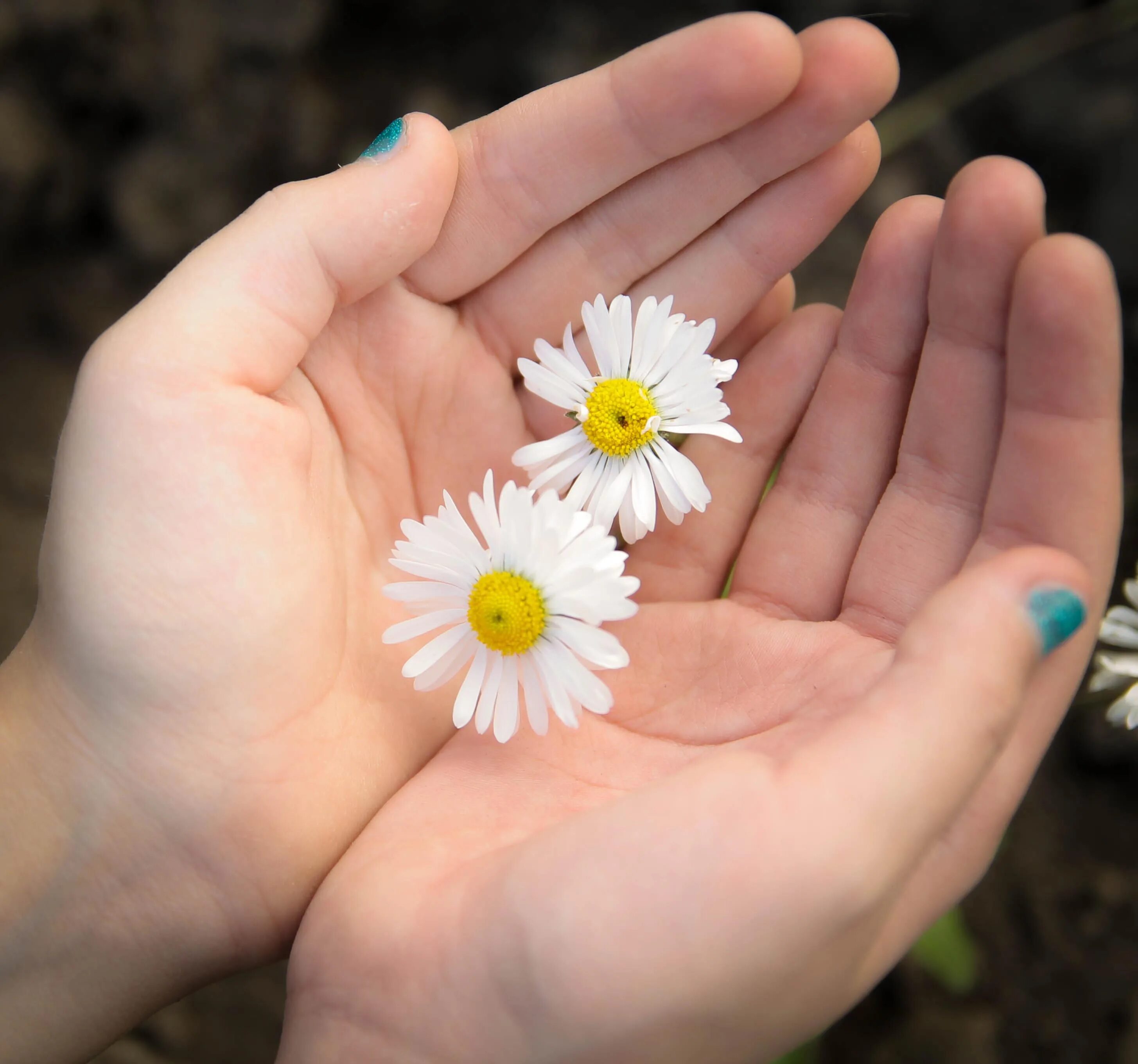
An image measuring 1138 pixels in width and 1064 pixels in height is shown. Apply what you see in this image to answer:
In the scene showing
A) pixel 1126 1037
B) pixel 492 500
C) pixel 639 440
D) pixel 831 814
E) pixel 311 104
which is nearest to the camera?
pixel 831 814

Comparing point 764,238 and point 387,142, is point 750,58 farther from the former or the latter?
point 387,142

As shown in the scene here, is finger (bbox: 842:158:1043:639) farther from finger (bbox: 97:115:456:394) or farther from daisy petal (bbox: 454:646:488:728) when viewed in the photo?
finger (bbox: 97:115:456:394)

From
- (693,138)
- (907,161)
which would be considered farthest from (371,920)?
(907,161)

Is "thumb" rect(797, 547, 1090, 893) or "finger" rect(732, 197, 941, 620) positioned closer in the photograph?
"thumb" rect(797, 547, 1090, 893)

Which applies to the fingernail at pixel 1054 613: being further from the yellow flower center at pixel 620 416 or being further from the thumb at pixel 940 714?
the yellow flower center at pixel 620 416

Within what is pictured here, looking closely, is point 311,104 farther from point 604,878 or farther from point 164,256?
point 604,878

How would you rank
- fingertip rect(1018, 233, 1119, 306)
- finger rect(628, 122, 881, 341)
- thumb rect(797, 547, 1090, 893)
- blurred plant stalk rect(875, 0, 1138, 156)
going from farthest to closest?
blurred plant stalk rect(875, 0, 1138, 156), finger rect(628, 122, 881, 341), fingertip rect(1018, 233, 1119, 306), thumb rect(797, 547, 1090, 893)

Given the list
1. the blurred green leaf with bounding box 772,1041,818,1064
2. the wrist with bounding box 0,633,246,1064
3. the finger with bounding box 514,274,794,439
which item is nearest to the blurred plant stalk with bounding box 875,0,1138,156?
the finger with bounding box 514,274,794,439
